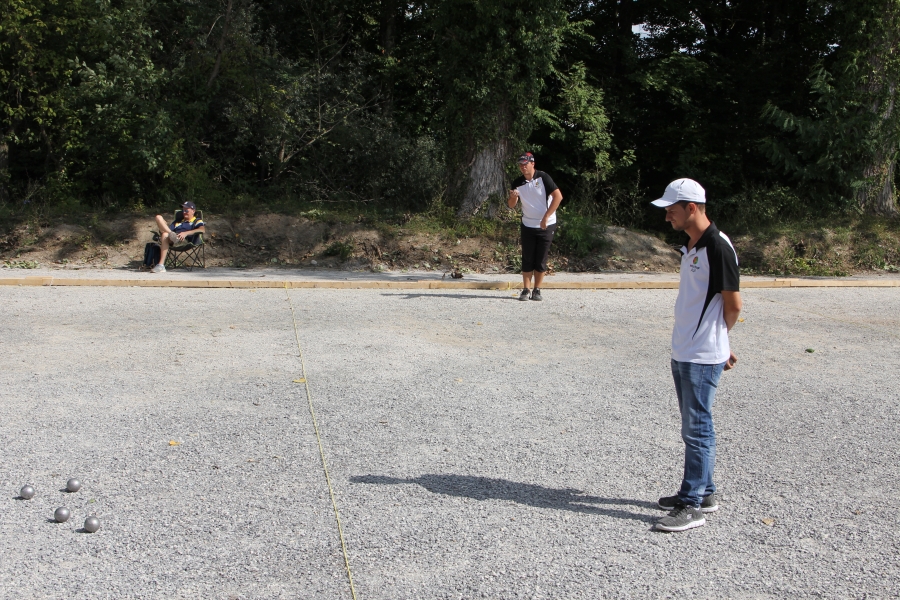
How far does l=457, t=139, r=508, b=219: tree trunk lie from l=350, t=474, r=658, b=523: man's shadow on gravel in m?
11.7

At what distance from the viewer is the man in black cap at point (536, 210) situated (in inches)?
447

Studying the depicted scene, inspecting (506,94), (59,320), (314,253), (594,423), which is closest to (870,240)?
(506,94)

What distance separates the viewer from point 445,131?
1711 centimetres

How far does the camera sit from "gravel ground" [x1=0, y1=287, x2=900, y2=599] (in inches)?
153

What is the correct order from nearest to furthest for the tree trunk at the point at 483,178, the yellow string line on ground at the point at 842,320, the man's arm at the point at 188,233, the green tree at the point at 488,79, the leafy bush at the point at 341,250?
the yellow string line on ground at the point at 842,320, the man's arm at the point at 188,233, the leafy bush at the point at 341,250, the green tree at the point at 488,79, the tree trunk at the point at 483,178

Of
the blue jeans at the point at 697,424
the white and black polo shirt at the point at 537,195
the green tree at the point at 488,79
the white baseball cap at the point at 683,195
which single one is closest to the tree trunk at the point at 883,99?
the green tree at the point at 488,79

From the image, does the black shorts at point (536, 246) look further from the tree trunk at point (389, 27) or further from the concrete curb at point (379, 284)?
the tree trunk at point (389, 27)

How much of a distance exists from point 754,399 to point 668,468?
203 cm

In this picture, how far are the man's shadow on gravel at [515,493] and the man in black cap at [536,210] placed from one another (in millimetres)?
6698

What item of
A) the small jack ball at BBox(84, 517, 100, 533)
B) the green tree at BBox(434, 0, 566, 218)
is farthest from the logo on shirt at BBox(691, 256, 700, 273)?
the green tree at BBox(434, 0, 566, 218)

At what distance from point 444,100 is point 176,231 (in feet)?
21.7

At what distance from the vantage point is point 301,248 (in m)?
15.3

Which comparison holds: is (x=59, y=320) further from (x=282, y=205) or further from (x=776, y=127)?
(x=776, y=127)

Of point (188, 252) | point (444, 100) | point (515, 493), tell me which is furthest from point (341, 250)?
point (515, 493)
